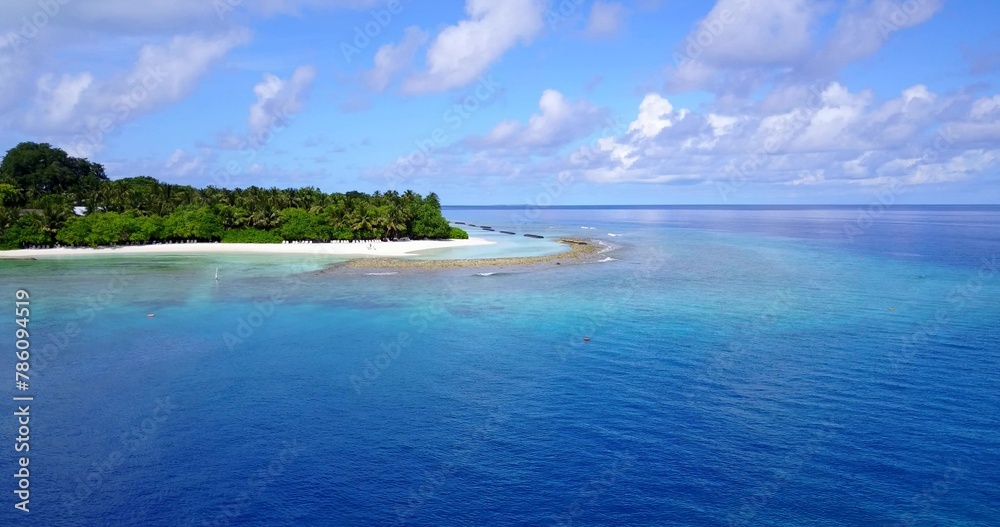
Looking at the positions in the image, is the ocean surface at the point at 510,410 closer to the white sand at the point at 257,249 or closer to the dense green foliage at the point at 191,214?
the white sand at the point at 257,249

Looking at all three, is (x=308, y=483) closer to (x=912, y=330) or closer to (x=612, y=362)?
(x=612, y=362)

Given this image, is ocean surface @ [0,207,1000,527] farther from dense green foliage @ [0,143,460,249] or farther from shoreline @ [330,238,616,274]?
dense green foliage @ [0,143,460,249]

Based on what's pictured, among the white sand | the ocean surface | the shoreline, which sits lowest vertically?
the ocean surface

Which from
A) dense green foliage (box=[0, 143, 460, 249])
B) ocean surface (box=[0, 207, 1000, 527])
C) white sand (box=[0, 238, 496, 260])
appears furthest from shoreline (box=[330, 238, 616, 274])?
dense green foliage (box=[0, 143, 460, 249])

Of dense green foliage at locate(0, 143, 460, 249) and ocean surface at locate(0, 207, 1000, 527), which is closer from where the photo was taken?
ocean surface at locate(0, 207, 1000, 527)

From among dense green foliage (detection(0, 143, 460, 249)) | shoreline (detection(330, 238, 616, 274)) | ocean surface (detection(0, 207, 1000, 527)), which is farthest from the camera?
dense green foliage (detection(0, 143, 460, 249))

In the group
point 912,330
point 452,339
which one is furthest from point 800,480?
point 912,330

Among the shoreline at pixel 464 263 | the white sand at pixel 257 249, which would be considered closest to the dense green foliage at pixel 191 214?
the white sand at pixel 257 249

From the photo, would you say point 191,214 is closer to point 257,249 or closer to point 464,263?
point 257,249

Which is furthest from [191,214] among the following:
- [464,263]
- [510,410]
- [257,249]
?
[510,410]
